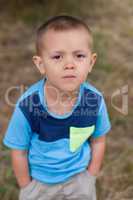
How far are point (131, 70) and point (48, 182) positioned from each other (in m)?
2.17

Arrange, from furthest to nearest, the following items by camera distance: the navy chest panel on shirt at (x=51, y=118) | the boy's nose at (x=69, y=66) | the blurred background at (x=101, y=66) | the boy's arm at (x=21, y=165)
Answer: the blurred background at (x=101, y=66), the boy's arm at (x=21, y=165), the navy chest panel on shirt at (x=51, y=118), the boy's nose at (x=69, y=66)

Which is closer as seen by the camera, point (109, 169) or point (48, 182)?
point (48, 182)

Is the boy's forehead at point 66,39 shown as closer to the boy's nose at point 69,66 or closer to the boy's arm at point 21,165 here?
the boy's nose at point 69,66

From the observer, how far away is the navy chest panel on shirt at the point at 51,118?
2.03 meters

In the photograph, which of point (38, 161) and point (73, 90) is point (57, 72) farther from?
point (38, 161)

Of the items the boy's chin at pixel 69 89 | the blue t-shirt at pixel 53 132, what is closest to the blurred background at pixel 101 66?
the blue t-shirt at pixel 53 132

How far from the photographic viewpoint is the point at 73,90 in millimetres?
2002

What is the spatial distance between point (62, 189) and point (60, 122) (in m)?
0.33

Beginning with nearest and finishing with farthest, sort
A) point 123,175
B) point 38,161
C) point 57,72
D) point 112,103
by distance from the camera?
point 57,72
point 38,161
point 123,175
point 112,103

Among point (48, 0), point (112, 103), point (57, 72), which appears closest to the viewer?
point (57, 72)

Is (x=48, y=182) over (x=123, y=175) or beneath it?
over

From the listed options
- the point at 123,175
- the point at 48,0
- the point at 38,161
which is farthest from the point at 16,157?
the point at 48,0

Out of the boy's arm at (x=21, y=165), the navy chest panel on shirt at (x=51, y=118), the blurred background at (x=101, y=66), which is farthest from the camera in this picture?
the blurred background at (x=101, y=66)

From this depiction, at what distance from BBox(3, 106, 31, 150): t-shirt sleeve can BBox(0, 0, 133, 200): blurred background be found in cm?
78
